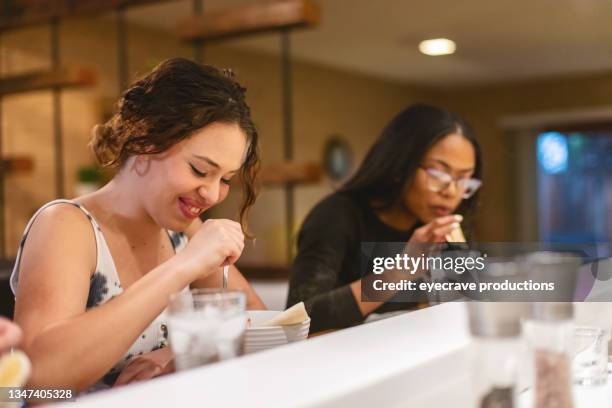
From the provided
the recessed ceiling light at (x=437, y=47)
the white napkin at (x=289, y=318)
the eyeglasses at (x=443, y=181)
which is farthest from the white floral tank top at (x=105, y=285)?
the recessed ceiling light at (x=437, y=47)

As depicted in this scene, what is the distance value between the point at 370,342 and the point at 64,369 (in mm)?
429

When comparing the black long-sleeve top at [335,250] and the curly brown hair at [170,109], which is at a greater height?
the curly brown hair at [170,109]

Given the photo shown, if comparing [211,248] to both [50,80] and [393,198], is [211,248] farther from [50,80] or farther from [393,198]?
[50,80]

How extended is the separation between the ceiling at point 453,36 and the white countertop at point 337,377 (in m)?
2.94

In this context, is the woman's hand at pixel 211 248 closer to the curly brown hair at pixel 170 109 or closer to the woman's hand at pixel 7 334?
the curly brown hair at pixel 170 109

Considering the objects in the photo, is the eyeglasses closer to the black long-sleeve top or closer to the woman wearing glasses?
the woman wearing glasses

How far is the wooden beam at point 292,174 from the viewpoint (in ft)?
8.70

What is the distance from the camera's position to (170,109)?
117 cm

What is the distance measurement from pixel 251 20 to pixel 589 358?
198cm

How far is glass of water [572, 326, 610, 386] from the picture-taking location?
98 centimetres

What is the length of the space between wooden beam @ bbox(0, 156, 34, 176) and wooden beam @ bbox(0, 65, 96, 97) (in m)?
0.33

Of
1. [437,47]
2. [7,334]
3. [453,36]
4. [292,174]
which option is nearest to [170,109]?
[7,334]

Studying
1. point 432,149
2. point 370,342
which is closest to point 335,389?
point 370,342

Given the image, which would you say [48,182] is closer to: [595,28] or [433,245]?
[433,245]
